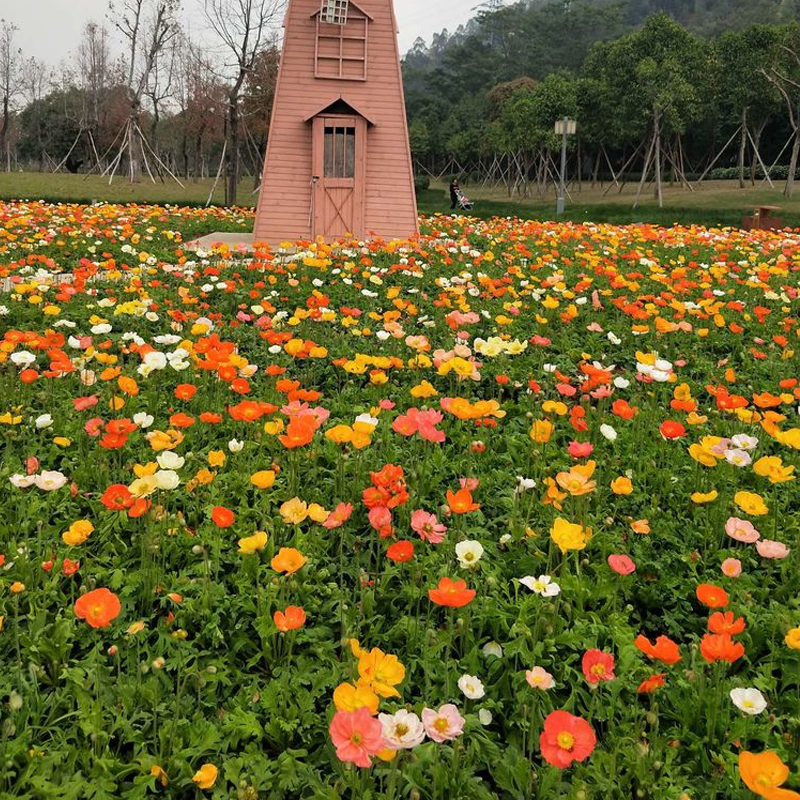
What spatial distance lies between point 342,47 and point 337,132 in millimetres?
1334

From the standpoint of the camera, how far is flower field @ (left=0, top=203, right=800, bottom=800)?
5.75 feet

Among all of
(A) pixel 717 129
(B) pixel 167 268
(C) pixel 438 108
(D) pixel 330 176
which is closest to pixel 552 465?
(B) pixel 167 268

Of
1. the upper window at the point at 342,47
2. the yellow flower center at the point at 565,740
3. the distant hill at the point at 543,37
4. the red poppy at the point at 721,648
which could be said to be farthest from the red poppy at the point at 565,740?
the distant hill at the point at 543,37

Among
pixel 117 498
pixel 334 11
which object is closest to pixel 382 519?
pixel 117 498

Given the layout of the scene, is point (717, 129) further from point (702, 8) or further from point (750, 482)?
point (702, 8)

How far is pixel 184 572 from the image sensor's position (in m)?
2.49

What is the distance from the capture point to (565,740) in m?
1.41

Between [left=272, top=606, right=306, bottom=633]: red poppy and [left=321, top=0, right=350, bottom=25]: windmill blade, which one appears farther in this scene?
[left=321, top=0, right=350, bottom=25]: windmill blade

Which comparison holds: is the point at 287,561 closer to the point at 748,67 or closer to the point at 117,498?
the point at 117,498

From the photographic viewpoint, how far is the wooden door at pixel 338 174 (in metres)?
11.3

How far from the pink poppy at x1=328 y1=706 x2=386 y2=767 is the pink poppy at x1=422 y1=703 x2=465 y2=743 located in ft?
0.63

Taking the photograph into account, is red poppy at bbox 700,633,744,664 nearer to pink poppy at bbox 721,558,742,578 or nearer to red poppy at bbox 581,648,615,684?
red poppy at bbox 581,648,615,684

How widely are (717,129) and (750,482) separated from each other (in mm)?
40903

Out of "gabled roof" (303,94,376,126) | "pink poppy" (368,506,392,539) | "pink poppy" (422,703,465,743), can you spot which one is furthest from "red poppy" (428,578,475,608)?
"gabled roof" (303,94,376,126)
